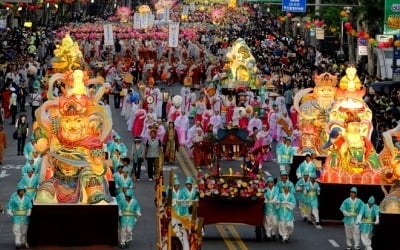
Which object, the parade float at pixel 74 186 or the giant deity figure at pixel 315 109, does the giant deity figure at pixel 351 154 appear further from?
the parade float at pixel 74 186

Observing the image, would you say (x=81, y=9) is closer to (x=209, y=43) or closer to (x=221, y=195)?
(x=209, y=43)

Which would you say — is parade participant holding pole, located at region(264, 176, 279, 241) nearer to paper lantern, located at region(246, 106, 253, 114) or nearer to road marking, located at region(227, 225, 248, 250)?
road marking, located at region(227, 225, 248, 250)

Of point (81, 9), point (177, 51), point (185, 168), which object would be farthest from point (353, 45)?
point (81, 9)

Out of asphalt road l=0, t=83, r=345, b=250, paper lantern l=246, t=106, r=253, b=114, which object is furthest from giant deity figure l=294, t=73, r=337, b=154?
paper lantern l=246, t=106, r=253, b=114

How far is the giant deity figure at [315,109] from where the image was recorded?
136 feet

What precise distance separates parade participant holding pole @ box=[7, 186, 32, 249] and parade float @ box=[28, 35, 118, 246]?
22 cm

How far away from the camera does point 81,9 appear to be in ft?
641

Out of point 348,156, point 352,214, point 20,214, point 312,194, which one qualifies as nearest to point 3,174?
point 348,156

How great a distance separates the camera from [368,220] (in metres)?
30.4

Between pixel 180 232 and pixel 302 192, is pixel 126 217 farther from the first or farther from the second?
pixel 180 232

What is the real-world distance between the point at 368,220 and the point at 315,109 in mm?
12398

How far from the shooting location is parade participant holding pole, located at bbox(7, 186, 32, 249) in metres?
30.8

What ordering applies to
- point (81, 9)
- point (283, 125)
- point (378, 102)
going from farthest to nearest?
point (81, 9) → point (378, 102) → point (283, 125)

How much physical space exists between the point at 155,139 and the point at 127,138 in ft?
33.3
